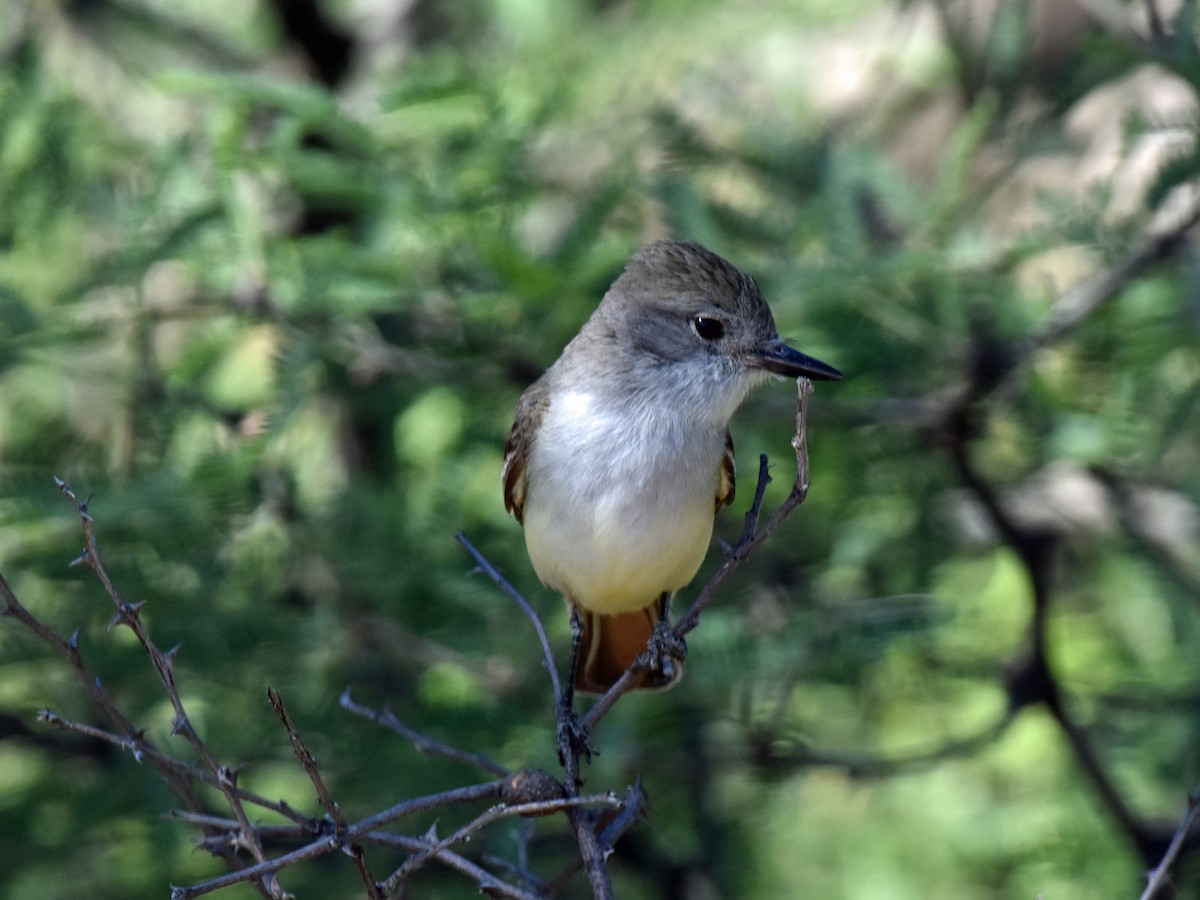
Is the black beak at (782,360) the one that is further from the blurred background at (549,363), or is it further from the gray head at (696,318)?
the blurred background at (549,363)

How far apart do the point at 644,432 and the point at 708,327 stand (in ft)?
1.03

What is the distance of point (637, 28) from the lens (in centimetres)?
580

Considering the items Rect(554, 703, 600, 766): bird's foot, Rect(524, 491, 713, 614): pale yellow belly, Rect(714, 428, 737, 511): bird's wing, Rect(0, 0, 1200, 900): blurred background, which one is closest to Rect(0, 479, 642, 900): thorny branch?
Rect(554, 703, 600, 766): bird's foot

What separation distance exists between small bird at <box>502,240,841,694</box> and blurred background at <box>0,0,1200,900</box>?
1.94 ft

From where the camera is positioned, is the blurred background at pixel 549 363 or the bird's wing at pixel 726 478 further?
the blurred background at pixel 549 363

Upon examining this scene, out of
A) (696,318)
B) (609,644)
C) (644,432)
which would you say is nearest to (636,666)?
(644,432)

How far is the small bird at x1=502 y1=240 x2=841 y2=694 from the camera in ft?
11.1

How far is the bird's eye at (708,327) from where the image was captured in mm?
3596

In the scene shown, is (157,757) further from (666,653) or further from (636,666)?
(666,653)

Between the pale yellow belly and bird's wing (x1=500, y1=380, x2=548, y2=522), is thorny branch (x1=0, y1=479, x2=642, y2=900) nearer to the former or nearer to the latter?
the pale yellow belly

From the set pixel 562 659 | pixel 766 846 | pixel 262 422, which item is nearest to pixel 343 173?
pixel 262 422

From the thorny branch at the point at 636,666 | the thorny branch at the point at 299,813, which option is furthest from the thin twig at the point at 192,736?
the thorny branch at the point at 636,666

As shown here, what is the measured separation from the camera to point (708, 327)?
11.9 ft

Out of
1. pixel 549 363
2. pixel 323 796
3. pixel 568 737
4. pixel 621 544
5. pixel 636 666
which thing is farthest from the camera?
pixel 549 363
